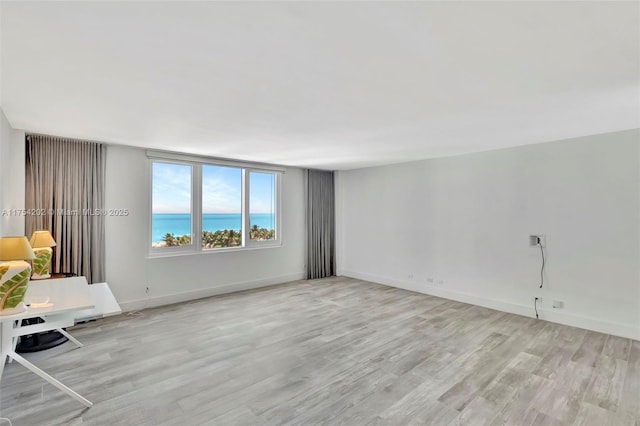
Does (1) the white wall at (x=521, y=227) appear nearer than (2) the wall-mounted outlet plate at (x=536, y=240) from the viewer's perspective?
Yes

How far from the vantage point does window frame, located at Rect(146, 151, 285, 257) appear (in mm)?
4772

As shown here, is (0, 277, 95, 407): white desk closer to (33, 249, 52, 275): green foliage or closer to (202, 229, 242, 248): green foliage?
(33, 249, 52, 275): green foliage

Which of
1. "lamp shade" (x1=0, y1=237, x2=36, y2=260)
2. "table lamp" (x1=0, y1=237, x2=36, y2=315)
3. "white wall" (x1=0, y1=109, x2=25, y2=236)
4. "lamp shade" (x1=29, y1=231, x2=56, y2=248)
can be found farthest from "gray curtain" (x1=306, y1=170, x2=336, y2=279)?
"table lamp" (x1=0, y1=237, x2=36, y2=315)

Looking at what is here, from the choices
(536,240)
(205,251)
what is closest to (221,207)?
(205,251)

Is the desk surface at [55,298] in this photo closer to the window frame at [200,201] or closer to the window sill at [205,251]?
the window sill at [205,251]

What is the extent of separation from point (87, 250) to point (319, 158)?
3.61 meters

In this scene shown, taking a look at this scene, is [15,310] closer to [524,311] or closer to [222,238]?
[222,238]

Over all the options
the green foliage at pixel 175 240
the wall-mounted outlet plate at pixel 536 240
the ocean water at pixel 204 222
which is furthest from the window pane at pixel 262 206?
the wall-mounted outlet plate at pixel 536 240

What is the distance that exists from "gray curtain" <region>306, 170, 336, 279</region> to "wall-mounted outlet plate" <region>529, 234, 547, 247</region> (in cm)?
384

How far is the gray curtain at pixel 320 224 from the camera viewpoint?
6711 millimetres

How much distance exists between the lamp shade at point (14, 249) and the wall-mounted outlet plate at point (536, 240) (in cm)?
553

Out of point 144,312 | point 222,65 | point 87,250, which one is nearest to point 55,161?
point 87,250

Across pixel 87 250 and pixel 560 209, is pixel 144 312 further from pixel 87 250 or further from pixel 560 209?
pixel 560 209

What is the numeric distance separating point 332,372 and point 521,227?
3404 millimetres
